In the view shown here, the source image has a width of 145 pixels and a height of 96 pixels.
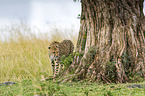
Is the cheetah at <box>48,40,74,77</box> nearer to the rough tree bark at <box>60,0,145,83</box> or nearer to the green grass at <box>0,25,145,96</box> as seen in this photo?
the green grass at <box>0,25,145,96</box>

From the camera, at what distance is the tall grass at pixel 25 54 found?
28.0 ft

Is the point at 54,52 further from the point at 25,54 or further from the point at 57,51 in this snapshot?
the point at 25,54

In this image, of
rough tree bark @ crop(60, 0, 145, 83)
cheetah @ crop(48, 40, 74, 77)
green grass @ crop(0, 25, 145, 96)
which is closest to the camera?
rough tree bark @ crop(60, 0, 145, 83)

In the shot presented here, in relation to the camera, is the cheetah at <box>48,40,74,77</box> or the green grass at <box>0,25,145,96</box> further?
the green grass at <box>0,25,145,96</box>

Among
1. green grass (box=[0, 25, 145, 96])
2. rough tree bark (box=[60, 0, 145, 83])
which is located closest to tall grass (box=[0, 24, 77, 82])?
green grass (box=[0, 25, 145, 96])

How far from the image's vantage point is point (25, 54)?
973 cm

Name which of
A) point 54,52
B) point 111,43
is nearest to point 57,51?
point 54,52

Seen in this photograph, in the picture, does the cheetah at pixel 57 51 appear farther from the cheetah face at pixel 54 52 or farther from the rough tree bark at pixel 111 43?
the rough tree bark at pixel 111 43

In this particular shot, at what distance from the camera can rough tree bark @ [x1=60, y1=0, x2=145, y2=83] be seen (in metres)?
5.30

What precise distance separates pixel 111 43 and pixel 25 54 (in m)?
5.31

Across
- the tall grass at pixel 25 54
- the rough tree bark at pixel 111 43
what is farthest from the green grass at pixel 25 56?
the rough tree bark at pixel 111 43

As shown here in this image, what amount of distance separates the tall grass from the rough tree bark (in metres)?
2.67

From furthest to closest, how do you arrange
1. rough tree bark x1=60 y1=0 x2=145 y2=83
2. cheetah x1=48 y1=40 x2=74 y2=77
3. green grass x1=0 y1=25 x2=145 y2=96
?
green grass x1=0 y1=25 x2=145 y2=96
cheetah x1=48 y1=40 x2=74 y2=77
rough tree bark x1=60 y1=0 x2=145 y2=83

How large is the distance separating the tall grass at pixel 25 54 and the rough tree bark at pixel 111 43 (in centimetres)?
267
